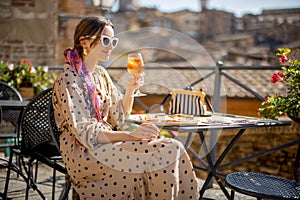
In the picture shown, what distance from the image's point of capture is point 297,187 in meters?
2.27

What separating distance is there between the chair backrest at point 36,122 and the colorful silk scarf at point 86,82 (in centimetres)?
42

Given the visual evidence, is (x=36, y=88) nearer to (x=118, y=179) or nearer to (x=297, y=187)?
(x=118, y=179)

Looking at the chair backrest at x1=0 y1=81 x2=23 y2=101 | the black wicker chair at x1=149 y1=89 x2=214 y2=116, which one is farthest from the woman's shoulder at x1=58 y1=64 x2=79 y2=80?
the chair backrest at x1=0 y1=81 x2=23 y2=101

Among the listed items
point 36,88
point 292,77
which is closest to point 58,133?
point 292,77

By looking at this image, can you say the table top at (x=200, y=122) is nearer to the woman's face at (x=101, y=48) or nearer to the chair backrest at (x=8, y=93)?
the woman's face at (x=101, y=48)

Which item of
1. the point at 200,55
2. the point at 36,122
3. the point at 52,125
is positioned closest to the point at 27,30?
the point at 36,122

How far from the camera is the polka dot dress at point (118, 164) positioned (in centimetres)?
212

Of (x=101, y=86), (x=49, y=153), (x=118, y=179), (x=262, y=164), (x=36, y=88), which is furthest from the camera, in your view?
(x=262, y=164)

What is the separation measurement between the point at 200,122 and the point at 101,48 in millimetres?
694

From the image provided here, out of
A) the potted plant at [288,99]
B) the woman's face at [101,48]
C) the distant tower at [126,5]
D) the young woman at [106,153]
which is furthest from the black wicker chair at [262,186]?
the distant tower at [126,5]

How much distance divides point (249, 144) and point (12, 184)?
5.11 m

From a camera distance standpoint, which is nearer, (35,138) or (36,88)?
(35,138)

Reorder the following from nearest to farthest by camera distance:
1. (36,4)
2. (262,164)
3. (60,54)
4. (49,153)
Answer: (49,153), (36,4), (262,164), (60,54)

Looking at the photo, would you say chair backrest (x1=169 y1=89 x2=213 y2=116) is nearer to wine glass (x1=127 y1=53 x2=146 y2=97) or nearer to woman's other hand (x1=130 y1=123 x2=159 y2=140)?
wine glass (x1=127 y1=53 x2=146 y2=97)
